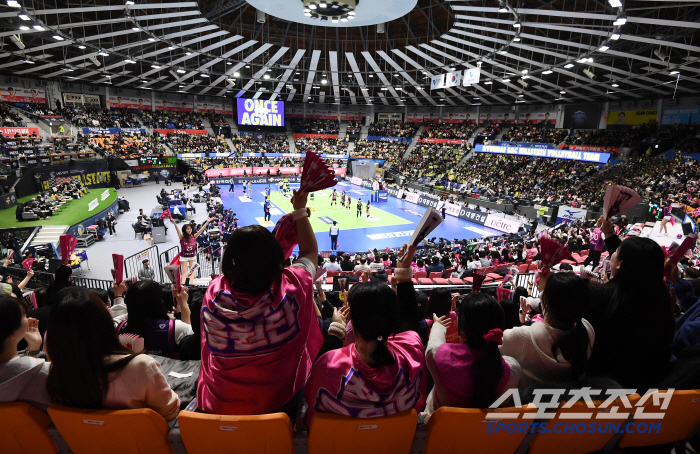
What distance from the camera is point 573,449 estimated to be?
7.80 ft

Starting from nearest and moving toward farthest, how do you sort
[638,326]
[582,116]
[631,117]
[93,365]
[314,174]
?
[93,365]
[314,174]
[638,326]
[631,117]
[582,116]

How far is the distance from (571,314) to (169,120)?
53487 mm

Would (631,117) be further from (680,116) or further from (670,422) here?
(670,422)

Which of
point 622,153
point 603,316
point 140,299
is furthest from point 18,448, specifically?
point 622,153

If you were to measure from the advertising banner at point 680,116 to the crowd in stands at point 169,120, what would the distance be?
53.7m

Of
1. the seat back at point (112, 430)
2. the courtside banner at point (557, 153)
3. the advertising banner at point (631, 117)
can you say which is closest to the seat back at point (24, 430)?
the seat back at point (112, 430)

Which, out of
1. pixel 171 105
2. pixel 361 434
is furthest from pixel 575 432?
pixel 171 105

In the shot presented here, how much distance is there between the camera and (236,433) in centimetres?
199

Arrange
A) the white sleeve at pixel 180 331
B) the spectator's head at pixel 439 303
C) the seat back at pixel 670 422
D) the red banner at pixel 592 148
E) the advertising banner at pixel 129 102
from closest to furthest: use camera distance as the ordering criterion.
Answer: the seat back at pixel 670 422 < the white sleeve at pixel 180 331 < the spectator's head at pixel 439 303 < the red banner at pixel 592 148 < the advertising banner at pixel 129 102

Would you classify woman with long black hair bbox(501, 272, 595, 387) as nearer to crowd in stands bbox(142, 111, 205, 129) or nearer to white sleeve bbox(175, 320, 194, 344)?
white sleeve bbox(175, 320, 194, 344)

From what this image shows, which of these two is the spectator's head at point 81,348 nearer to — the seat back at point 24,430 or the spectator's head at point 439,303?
the seat back at point 24,430

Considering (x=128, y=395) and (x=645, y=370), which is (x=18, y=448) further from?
(x=645, y=370)

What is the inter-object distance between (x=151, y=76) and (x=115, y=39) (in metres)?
11.0

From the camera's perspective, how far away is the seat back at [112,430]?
200 centimetres
